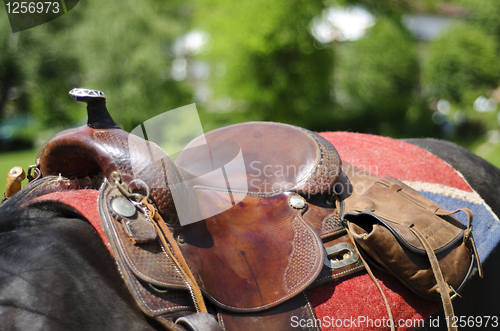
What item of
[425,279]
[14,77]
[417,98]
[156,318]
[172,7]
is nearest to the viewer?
[156,318]

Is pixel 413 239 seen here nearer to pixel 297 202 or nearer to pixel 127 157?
pixel 297 202

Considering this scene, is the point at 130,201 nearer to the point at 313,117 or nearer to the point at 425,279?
the point at 425,279

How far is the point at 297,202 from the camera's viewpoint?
111cm

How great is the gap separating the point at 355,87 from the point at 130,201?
22.1 meters

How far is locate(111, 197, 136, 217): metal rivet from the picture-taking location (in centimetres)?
87

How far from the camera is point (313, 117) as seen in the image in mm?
14906

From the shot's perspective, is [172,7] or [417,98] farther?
[417,98]

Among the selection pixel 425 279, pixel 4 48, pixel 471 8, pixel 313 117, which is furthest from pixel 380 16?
pixel 471 8

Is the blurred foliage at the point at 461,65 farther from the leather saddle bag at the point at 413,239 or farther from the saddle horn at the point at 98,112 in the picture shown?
the saddle horn at the point at 98,112

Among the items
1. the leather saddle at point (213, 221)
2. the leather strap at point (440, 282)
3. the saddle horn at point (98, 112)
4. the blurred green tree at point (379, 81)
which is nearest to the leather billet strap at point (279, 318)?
the leather saddle at point (213, 221)

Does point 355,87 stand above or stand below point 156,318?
below

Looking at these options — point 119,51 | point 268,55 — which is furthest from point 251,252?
point 119,51

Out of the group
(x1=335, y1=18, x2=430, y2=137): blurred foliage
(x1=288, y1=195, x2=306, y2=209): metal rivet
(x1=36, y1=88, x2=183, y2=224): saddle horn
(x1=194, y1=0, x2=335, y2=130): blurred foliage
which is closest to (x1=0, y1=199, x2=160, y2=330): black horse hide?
(x1=36, y1=88, x2=183, y2=224): saddle horn

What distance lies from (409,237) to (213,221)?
0.58 m
